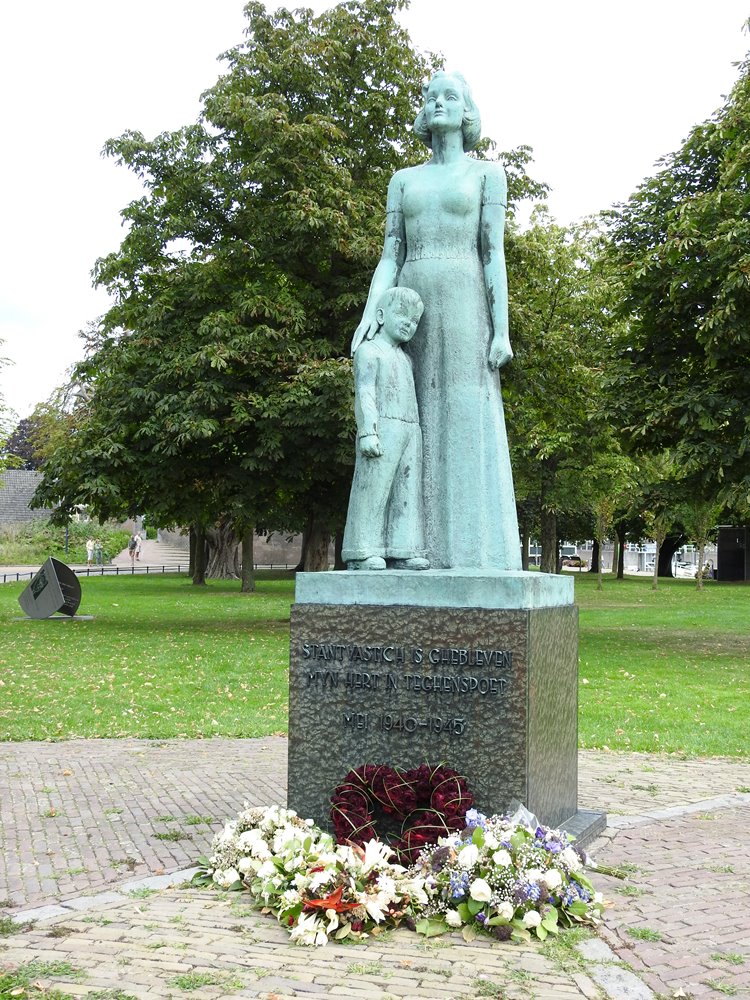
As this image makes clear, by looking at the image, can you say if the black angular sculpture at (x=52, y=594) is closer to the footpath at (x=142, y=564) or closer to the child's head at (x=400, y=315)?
the child's head at (x=400, y=315)

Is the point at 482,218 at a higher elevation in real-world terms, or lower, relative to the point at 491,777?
higher

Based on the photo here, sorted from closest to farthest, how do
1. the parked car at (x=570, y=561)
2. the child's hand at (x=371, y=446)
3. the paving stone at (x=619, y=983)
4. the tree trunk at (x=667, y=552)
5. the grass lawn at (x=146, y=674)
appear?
the paving stone at (x=619, y=983)
the child's hand at (x=371, y=446)
the grass lawn at (x=146, y=674)
the tree trunk at (x=667, y=552)
the parked car at (x=570, y=561)

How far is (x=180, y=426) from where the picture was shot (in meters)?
18.1

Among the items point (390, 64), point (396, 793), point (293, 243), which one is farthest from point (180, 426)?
point (396, 793)

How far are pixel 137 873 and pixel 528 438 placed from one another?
2661 centimetres

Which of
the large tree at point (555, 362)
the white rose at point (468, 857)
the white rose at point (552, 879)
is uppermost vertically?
the large tree at point (555, 362)

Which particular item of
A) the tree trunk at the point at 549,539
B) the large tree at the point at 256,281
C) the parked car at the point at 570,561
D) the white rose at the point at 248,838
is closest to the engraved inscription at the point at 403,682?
→ the white rose at the point at 248,838

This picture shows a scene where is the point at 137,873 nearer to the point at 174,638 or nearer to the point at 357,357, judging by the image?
the point at 357,357

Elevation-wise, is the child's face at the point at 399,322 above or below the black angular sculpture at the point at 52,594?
above

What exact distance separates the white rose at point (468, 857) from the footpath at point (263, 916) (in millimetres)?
313

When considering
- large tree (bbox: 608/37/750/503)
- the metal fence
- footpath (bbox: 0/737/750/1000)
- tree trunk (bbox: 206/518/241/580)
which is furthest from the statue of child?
tree trunk (bbox: 206/518/241/580)

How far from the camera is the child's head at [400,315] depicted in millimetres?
6469

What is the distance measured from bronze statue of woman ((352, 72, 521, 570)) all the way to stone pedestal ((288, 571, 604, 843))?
561 mm

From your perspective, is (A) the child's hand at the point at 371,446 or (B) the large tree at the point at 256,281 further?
(B) the large tree at the point at 256,281
